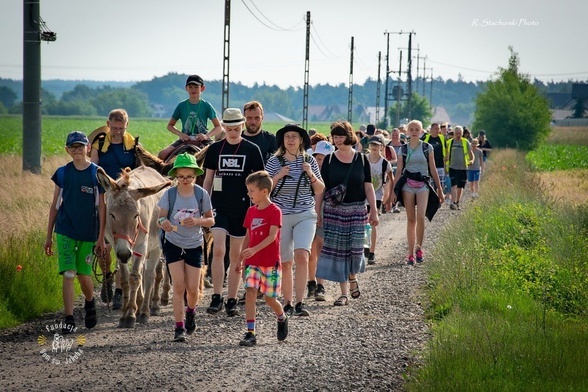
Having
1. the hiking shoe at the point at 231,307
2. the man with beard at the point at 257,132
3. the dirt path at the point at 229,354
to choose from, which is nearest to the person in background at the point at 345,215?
the dirt path at the point at 229,354

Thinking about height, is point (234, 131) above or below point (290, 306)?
above

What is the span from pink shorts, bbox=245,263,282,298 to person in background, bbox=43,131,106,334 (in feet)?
5.95

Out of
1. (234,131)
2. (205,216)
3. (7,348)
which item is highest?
(234,131)

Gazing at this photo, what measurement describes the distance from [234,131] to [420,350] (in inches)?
133

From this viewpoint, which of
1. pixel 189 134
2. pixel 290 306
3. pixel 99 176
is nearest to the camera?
pixel 99 176

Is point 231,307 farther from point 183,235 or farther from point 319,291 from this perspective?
point 319,291

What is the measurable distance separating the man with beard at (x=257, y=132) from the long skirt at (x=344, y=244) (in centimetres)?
109

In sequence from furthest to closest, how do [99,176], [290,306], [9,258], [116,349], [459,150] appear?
[459,150] < [9,258] < [290,306] < [99,176] < [116,349]

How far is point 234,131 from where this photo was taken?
36.7 ft

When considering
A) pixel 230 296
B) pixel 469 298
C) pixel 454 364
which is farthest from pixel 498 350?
pixel 230 296

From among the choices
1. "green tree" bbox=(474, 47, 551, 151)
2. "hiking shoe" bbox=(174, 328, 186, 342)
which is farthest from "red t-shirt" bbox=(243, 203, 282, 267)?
"green tree" bbox=(474, 47, 551, 151)

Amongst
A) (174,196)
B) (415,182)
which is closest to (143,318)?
(174,196)

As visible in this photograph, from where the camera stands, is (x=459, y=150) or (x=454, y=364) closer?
(x=454, y=364)

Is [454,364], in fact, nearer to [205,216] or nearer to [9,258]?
[205,216]
